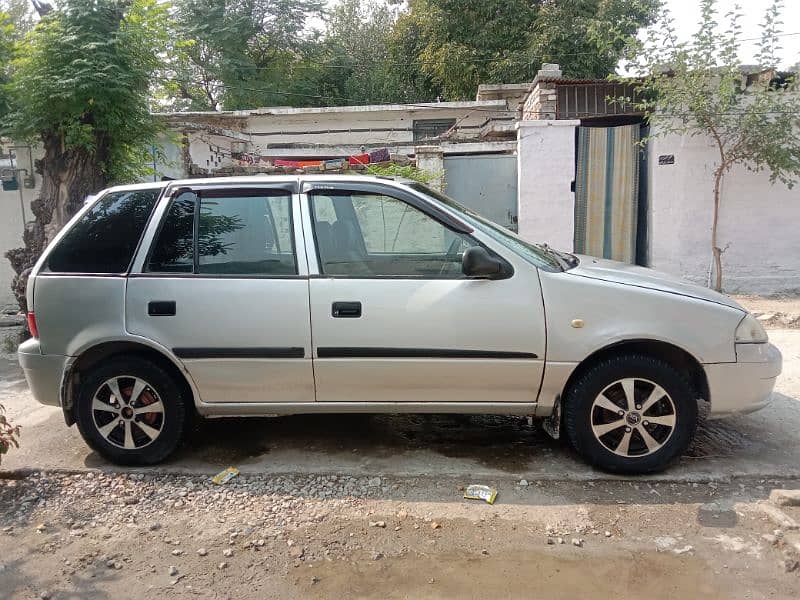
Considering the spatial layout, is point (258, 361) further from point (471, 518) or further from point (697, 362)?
point (697, 362)

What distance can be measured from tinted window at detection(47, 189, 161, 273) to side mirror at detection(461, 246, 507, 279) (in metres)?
2.08

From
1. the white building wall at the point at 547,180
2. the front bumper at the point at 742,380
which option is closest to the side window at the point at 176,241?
the front bumper at the point at 742,380

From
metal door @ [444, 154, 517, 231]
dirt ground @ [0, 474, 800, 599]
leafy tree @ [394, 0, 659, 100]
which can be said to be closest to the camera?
dirt ground @ [0, 474, 800, 599]

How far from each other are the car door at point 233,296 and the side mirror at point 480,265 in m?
0.98

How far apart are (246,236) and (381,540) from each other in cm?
199

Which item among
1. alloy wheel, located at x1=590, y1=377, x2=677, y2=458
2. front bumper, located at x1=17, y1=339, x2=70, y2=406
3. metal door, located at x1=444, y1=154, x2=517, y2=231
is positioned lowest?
alloy wheel, located at x1=590, y1=377, x2=677, y2=458

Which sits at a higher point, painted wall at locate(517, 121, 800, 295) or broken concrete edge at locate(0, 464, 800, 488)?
painted wall at locate(517, 121, 800, 295)

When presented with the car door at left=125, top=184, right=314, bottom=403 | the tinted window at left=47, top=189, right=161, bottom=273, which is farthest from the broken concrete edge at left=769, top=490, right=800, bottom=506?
the tinted window at left=47, top=189, right=161, bottom=273

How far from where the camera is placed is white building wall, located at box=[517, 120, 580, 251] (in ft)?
33.4

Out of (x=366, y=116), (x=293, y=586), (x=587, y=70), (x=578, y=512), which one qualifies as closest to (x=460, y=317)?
(x=578, y=512)

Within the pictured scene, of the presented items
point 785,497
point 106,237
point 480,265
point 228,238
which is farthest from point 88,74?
point 785,497

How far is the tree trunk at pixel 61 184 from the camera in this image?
772 cm

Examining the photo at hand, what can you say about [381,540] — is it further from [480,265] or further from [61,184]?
[61,184]

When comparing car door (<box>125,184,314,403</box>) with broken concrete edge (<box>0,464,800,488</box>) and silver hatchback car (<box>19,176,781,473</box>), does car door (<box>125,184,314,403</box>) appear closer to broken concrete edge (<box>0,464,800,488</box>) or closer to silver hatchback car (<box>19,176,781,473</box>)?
silver hatchback car (<box>19,176,781,473</box>)
